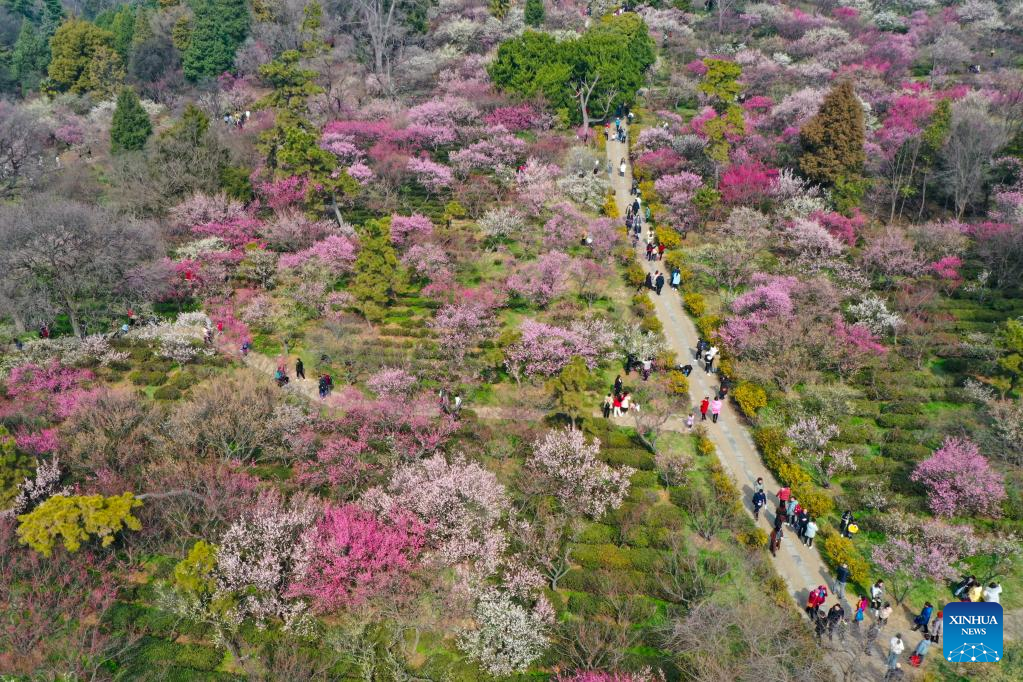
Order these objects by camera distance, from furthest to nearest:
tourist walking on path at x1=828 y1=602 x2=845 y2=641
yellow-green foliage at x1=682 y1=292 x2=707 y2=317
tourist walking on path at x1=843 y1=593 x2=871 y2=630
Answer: yellow-green foliage at x1=682 y1=292 x2=707 y2=317 < tourist walking on path at x1=843 y1=593 x2=871 y2=630 < tourist walking on path at x1=828 y1=602 x2=845 y2=641

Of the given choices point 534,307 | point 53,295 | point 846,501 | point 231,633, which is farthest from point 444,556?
point 53,295

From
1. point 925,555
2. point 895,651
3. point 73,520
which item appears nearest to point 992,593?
point 925,555

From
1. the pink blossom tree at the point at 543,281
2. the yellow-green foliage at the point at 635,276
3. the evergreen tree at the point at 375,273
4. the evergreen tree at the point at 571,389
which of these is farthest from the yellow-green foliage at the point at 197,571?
Answer: the yellow-green foliage at the point at 635,276

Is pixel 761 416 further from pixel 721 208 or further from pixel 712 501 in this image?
pixel 721 208

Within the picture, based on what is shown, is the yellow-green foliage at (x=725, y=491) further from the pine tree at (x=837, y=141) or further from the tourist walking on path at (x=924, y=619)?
the pine tree at (x=837, y=141)

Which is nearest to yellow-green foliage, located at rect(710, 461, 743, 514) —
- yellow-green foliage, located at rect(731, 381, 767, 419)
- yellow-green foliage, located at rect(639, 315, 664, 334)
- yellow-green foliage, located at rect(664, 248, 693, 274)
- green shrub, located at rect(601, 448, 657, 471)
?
green shrub, located at rect(601, 448, 657, 471)

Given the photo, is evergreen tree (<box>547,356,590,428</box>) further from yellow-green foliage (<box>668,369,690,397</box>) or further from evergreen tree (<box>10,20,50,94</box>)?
evergreen tree (<box>10,20,50,94</box>)

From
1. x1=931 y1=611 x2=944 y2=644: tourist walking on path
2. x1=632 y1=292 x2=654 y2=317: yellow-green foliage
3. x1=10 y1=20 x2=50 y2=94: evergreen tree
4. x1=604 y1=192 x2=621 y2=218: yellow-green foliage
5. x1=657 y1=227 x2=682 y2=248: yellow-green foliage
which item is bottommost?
x1=931 y1=611 x2=944 y2=644: tourist walking on path
